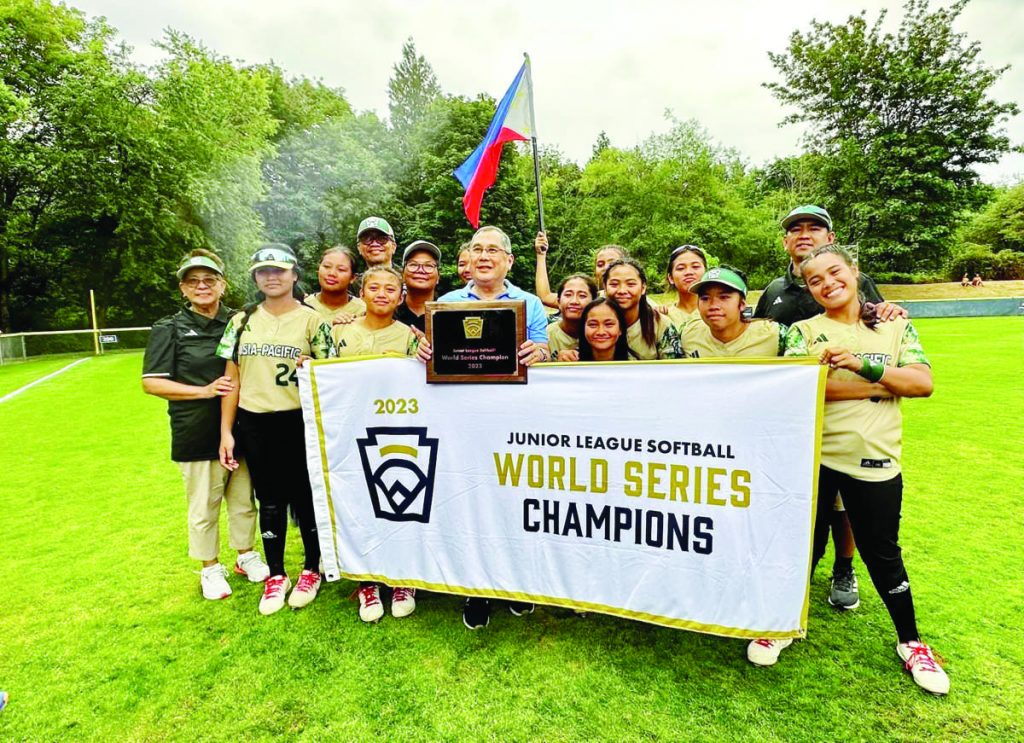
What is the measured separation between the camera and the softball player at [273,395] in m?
2.93

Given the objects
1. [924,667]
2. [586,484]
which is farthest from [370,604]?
[924,667]

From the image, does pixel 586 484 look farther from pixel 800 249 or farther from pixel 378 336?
pixel 800 249

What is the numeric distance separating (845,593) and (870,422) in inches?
46.5

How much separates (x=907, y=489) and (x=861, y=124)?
107 feet

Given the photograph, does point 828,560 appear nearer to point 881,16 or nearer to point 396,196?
point 396,196

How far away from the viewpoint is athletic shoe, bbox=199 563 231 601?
3201 mm

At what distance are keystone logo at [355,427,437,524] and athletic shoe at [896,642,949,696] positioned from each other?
7.40 feet

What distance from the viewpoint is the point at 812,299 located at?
2.90 metres

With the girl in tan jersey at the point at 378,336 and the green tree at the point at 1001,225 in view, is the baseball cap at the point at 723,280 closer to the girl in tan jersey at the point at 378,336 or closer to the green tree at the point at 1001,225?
the girl in tan jersey at the point at 378,336

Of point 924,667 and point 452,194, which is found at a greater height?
point 452,194

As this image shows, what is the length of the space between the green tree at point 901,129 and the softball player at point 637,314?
31299mm

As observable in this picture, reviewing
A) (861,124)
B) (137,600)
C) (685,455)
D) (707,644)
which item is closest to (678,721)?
(707,644)

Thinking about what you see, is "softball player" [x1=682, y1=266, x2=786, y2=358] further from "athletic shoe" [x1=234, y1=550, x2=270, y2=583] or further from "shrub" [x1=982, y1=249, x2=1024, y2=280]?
"shrub" [x1=982, y1=249, x2=1024, y2=280]

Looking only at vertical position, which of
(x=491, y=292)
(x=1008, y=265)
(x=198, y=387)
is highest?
(x=1008, y=265)
